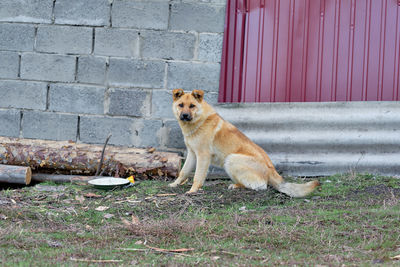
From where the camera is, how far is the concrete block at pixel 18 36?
688 cm

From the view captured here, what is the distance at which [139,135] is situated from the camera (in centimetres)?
680

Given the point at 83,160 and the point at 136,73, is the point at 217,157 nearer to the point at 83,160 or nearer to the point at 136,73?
the point at 83,160

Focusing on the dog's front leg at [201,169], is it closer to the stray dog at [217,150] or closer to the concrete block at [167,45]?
the stray dog at [217,150]

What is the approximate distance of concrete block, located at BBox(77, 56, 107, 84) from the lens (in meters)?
6.80

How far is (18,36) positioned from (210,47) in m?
2.98

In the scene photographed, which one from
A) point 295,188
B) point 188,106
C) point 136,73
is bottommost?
point 295,188

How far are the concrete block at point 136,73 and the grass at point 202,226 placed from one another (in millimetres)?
1879

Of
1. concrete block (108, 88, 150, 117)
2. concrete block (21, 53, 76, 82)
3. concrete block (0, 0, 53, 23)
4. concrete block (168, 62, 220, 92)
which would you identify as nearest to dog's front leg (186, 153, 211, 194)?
concrete block (168, 62, 220, 92)

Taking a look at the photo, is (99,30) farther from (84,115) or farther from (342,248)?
(342,248)

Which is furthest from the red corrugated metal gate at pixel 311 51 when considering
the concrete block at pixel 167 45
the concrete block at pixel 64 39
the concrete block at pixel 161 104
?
the concrete block at pixel 64 39

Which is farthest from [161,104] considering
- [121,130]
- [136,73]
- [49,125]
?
[49,125]

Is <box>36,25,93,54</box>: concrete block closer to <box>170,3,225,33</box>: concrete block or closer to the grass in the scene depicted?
<box>170,3,225,33</box>: concrete block

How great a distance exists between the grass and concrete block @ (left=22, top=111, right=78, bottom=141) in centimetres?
144

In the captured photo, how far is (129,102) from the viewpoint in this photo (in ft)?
22.3
